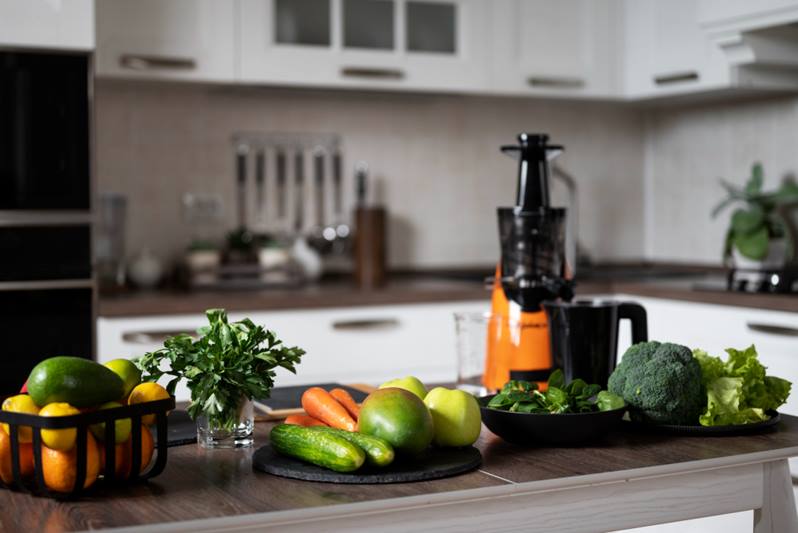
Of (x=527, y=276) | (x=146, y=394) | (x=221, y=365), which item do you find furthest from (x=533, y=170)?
(x=146, y=394)

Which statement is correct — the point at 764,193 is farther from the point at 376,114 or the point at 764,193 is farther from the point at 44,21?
the point at 44,21

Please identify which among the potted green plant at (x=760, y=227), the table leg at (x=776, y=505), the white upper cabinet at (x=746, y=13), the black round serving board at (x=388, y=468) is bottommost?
the table leg at (x=776, y=505)

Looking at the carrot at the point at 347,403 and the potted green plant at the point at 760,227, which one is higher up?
the potted green plant at the point at 760,227

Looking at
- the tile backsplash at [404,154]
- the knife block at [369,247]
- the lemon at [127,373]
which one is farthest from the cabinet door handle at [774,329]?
the lemon at [127,373]

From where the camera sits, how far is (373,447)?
4.06ft

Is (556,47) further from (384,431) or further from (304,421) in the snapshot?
(384,431)

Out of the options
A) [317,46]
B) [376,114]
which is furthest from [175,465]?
[376,114]

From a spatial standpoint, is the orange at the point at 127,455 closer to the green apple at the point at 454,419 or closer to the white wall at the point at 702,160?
the green apple at the point at 454,419

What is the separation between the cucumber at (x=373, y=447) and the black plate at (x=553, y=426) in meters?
0.21

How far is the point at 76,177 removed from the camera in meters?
2.94

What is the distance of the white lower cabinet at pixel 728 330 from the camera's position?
2795 millimetres

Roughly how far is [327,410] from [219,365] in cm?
17

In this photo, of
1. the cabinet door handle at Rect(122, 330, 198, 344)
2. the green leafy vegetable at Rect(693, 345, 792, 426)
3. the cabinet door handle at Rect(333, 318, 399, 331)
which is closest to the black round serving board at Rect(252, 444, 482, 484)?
the green leafy vegetable at Rect(693, 345, 792, 426)

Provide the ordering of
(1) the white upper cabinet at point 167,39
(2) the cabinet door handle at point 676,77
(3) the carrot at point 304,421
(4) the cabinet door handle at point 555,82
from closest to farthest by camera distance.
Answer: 1. (3) the carrot at point 304,421
2. (1) the white upper cabinet at point 167,39
3. (2) the cabinet door handle at point 676,77
4. (4) the cabinet door handle at point 555,82
